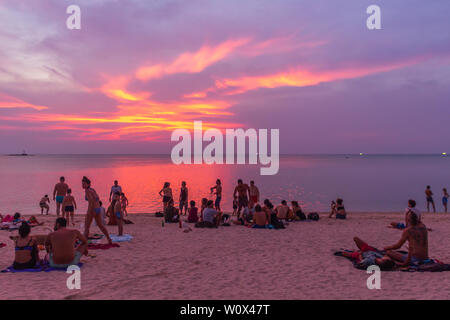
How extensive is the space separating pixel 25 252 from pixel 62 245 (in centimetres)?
89

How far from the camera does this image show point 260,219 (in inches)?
550

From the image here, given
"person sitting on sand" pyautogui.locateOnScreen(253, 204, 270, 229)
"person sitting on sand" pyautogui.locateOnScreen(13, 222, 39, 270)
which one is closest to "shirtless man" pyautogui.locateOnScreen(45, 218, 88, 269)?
"person sitting on sand" pyautogui.locateOnScreen(13, 222, 39, 270)

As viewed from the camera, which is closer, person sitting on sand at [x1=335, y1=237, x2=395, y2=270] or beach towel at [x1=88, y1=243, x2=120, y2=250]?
person sitting on sand at [x1=335, y1=237, x2=395, y2=270]

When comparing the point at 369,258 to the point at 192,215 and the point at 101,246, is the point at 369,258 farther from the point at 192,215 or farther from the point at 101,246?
the point at 192,215

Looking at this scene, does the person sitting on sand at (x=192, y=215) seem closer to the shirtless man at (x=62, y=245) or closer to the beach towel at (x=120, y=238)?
the beach towel at (x=120, y=238)

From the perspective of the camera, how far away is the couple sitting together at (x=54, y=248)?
7535 mm

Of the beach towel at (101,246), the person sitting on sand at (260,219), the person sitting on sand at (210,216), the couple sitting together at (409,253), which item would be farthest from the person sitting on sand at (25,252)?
the person sitting on sand at (260,219)

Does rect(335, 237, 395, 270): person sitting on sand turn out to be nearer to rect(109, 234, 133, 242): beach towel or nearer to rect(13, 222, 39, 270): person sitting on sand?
rect(109, 234, 133, 242): beach towel

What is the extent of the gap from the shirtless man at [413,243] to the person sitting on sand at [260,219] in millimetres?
6397

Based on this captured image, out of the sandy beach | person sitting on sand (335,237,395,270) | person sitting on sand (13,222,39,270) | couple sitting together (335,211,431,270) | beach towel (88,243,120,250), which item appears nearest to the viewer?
the sandy beach

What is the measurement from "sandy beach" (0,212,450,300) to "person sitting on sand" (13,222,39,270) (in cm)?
28

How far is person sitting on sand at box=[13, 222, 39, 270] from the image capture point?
7.50m

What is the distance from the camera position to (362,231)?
1362 centimetres
